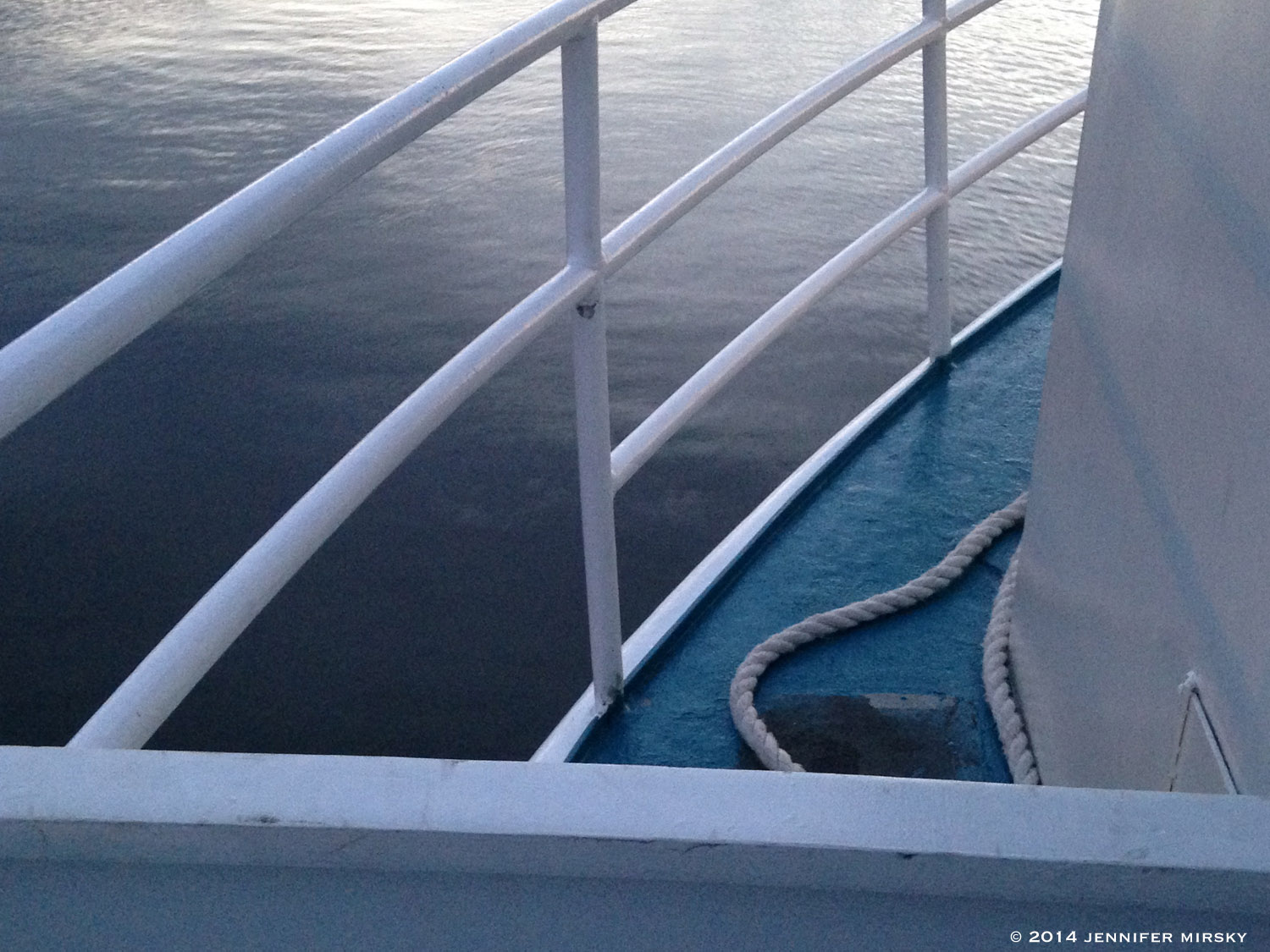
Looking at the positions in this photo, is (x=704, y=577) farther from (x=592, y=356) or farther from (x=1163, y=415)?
(x=1163, y=415)

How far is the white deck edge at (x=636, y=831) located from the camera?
40cm

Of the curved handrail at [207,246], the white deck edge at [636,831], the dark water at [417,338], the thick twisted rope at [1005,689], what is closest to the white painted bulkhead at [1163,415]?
Result: the thick twisted rope at [1005,689]

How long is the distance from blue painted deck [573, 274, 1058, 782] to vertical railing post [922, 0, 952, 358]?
0.25ft

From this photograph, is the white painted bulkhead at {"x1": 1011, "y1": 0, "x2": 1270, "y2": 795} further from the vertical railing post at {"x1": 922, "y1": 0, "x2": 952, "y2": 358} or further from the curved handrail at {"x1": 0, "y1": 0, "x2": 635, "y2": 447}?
the vertical railing post at {"x1": 922, "y1": 0, "x2": 952, "y2": 358}

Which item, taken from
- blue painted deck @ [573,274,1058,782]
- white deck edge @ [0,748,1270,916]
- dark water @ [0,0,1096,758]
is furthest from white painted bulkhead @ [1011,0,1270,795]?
dark water @ [0,0,1096,758]

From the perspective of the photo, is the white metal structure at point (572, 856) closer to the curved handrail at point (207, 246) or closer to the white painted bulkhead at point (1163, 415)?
the curved handrail at point (207, 246)

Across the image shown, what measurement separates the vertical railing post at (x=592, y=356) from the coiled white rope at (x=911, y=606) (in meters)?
0.15

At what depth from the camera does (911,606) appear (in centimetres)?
147

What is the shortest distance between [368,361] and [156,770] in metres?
3.05

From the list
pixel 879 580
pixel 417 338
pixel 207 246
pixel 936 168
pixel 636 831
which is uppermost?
pixel 207 246

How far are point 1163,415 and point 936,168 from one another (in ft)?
3.81

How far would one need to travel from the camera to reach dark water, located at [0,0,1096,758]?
244 cm

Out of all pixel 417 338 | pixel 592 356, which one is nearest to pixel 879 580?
pixel 592 356

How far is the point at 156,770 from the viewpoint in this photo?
0.42m
